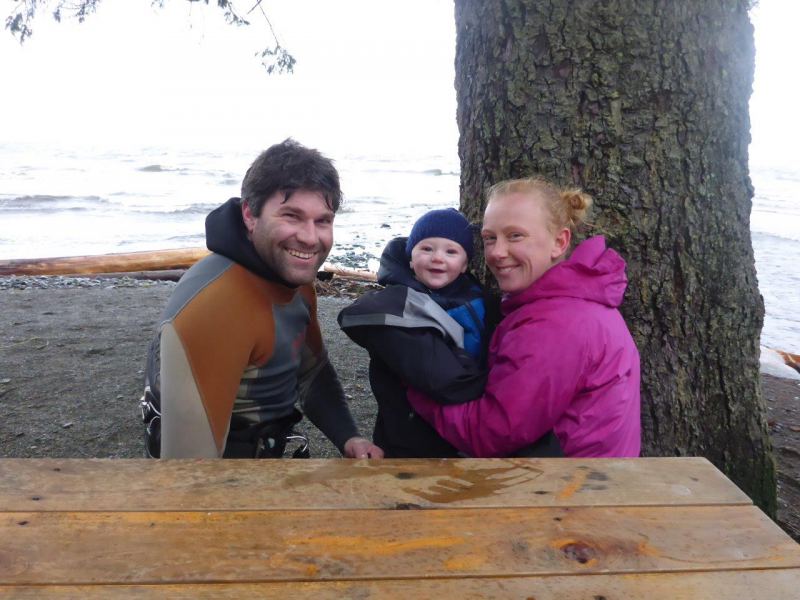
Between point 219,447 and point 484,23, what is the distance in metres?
1.97

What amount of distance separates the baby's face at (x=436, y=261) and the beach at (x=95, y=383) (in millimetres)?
1959

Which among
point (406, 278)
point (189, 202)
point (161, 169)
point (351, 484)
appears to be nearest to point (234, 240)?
point (406, 278)

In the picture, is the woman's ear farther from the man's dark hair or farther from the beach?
the beach

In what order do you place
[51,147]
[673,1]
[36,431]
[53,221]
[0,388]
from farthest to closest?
[51,147] < [53,221] < [0,388] < [36,431] < [673,1]

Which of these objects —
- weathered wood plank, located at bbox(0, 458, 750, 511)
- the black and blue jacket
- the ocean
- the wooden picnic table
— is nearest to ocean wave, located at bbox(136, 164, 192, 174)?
the ocean

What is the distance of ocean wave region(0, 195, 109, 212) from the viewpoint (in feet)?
69.9

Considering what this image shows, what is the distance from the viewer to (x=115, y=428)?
4.44 metres

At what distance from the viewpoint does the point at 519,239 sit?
2.51 meters

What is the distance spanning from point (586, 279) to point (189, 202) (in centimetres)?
2295

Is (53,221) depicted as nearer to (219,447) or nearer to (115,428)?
(115,428)

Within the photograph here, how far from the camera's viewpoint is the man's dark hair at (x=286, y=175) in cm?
251

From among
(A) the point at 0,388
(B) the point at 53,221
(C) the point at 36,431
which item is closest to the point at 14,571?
(C) the point at 36,431

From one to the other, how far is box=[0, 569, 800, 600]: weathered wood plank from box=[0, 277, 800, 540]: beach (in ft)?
7.61

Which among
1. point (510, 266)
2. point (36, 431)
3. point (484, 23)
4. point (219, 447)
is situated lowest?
point (36, 431)
